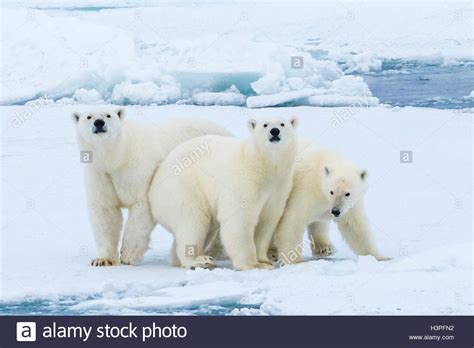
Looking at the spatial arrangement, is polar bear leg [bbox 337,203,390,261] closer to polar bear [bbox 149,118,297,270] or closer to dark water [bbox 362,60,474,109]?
polar bear [bbox 149,118,297,270]

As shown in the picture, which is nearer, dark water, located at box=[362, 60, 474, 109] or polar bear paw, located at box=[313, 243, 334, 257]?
polar bear paw, located at box=[313, 243, 334, 257]

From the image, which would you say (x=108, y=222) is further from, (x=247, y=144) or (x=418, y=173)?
(x=418, y=173)

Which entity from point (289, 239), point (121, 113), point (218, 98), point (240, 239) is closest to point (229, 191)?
point (240, 239)

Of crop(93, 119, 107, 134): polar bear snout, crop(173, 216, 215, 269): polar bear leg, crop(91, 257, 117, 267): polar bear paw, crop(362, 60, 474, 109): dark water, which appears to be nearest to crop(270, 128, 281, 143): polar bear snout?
crop(173, 216, 215, 269): polar bear leg

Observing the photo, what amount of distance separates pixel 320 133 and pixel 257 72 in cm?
225

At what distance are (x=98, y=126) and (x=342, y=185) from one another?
1947 mm

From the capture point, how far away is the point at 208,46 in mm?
16891

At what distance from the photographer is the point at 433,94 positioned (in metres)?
16.2

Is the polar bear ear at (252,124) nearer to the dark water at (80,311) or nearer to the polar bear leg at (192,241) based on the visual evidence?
the polar bear leg at (192,241)

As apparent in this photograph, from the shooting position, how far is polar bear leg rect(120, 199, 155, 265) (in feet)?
27.9

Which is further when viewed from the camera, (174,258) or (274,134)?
(174,258)

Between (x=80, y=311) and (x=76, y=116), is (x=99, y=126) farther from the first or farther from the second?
(x=80, y=311)

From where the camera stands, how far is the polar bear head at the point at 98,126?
8.23 m

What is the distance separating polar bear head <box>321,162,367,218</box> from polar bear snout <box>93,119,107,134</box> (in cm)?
176
